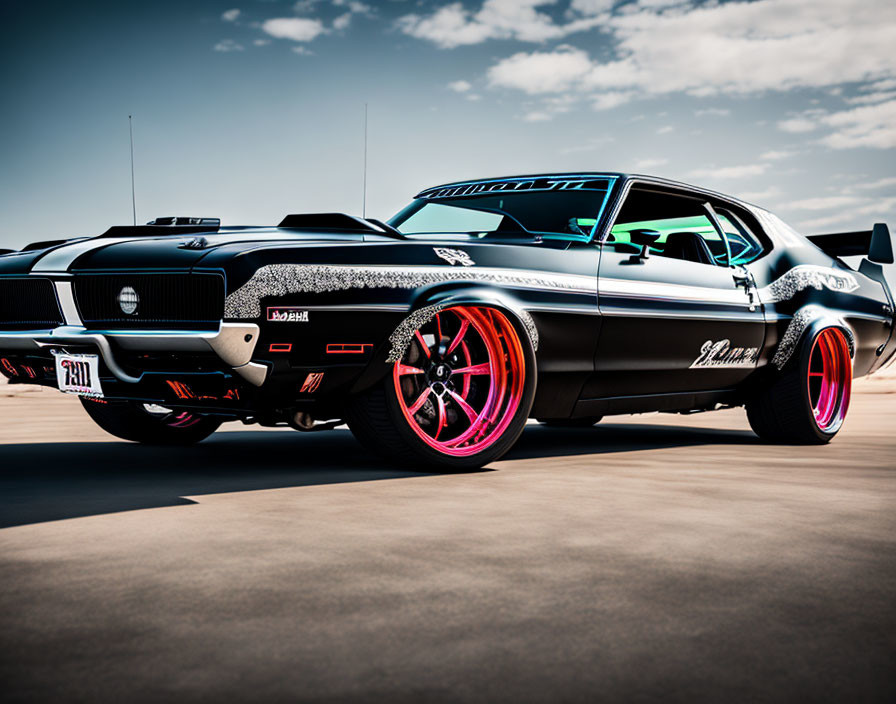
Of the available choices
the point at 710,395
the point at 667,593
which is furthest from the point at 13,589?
the point at 710,395

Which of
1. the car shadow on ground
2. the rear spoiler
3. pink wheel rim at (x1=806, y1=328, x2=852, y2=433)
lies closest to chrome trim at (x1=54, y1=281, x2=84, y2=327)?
the car shadow on ground

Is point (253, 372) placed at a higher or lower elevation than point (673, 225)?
lower

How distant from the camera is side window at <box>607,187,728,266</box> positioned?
5.80 metres

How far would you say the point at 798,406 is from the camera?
20.1ft

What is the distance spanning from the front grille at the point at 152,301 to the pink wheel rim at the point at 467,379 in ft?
3.12

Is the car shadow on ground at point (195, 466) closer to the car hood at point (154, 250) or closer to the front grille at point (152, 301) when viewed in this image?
the front grille at point (152, 301)

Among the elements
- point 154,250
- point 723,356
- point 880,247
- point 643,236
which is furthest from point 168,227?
point 880,247

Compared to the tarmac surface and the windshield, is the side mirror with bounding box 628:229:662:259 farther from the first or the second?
the tarmac surface

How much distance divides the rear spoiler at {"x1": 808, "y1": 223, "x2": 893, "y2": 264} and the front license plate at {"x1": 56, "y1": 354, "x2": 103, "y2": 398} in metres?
4.92

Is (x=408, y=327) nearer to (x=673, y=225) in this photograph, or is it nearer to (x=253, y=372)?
(x=253, y=372)

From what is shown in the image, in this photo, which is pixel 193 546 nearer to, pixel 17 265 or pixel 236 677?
pixel 236 677

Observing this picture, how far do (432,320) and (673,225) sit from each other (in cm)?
250

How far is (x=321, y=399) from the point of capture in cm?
404

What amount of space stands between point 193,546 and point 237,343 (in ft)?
3.69
